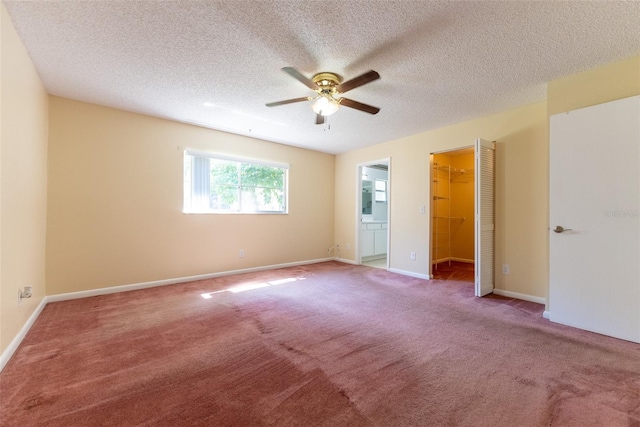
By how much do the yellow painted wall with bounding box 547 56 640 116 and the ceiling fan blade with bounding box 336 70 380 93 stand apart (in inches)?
81.4

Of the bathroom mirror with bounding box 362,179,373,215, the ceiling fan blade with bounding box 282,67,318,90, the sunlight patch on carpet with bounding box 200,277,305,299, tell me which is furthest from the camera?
the bathroom mirror with bounding box 362,179,373,215

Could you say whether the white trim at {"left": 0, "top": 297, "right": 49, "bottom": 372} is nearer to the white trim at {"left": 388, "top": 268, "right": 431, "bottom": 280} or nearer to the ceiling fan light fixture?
the ceiling fan light fixture

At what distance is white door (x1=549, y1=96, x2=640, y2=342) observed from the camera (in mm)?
2283

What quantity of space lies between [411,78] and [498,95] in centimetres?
122

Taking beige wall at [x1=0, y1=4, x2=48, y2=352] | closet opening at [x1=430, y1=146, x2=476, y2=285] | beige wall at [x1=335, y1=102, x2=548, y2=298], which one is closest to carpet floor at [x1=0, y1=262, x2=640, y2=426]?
beige wall at [x1=0, y1=4, x2=48, y2=352]

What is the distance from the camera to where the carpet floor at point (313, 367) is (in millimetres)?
1445

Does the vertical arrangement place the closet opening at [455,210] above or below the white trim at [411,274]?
above

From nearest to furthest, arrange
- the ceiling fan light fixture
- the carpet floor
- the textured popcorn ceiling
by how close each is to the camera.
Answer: the carpet floor
the textured popcorn ceiling
the ceiling fan light fixture

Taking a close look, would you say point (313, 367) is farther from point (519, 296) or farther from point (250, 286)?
point (519, 296)

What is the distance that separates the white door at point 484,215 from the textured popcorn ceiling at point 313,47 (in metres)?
0.64

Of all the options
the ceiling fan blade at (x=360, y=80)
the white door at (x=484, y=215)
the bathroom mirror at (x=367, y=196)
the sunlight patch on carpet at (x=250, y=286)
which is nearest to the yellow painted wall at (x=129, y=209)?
the sunlight patch on carpet at (x=250, y=286)

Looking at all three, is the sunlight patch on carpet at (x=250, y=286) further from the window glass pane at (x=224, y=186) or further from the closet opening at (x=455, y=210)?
the closet opening at (x=455, y=210)

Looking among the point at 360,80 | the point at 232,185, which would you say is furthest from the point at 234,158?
the point at 360,80

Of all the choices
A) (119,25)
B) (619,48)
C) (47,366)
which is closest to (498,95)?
(619,48)
